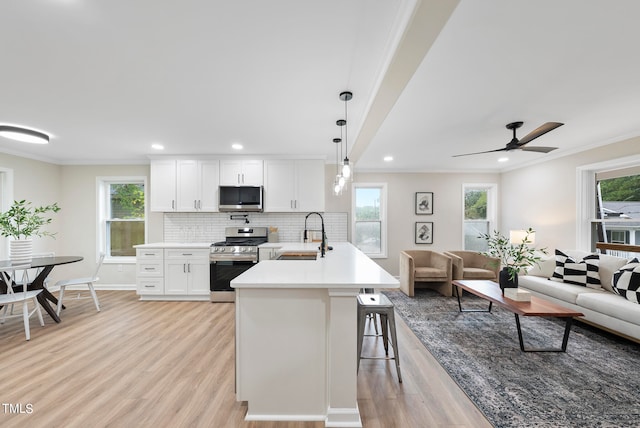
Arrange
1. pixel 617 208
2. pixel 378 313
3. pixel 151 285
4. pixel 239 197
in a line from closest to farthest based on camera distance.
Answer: pixel 378 313 → pixel 617 208 → pixel 151 285 → pixel 239 197

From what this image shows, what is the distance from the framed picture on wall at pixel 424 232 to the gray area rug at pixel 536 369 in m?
2.09

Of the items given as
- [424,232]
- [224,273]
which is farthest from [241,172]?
[424,232]

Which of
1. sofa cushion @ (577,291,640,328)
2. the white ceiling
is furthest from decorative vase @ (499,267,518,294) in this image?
the white ceiling

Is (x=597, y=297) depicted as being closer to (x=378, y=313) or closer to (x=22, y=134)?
(x=378, y=313)

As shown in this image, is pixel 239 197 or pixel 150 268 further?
pixel 239 197

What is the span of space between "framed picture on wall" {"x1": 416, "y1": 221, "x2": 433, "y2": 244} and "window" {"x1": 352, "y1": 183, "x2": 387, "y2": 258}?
685mm

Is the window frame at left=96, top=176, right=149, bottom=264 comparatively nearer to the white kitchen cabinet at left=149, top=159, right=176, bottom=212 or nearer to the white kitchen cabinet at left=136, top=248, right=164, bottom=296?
the white kitchen cabinet at left=149, top=159, right=176, bottom=212

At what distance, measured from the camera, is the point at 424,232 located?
555 cm

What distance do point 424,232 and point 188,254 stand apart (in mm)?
4412

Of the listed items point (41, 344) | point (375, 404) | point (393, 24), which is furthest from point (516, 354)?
point (41, 344)

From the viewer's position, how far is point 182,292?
4312 millimetres

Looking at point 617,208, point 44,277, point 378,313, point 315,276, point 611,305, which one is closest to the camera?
point 315,276

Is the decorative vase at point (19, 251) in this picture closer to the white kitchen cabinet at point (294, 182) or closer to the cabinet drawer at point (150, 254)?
the cabinet drawer at point (150, 254)

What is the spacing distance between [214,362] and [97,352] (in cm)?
122
